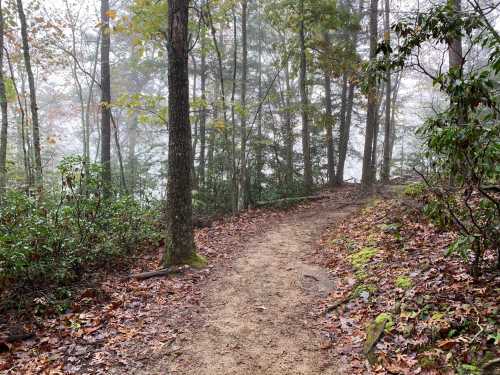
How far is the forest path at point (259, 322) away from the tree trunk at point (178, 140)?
115 centimetres

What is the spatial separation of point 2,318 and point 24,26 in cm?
1060

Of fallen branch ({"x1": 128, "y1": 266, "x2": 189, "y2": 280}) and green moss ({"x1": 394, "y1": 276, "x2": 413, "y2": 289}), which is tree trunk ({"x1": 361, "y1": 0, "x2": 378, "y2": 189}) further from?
fallen branch ({"x1": 128, "y1": 266, "x2": 189, "y2": 280})

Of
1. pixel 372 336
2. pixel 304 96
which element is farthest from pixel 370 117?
pixel 372 336

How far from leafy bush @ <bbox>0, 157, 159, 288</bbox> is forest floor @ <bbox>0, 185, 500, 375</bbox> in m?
0.62

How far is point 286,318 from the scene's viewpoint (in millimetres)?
4883

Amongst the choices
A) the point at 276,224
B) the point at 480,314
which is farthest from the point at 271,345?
the point at 276,224

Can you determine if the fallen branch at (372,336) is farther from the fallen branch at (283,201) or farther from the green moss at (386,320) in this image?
the fallen branch at (283,201)

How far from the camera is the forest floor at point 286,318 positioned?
3.56 metres

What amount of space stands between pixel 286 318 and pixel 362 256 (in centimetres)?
246

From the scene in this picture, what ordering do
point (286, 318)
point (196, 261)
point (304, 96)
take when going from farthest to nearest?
point (304, 96) < point (196, 261) < point (286, 318)

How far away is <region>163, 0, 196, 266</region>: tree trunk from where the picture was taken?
22.2 ft

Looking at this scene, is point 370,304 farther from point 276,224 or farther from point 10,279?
point 276,224

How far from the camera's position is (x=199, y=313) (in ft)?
17.1

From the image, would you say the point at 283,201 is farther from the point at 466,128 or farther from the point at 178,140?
the point at 466,128
